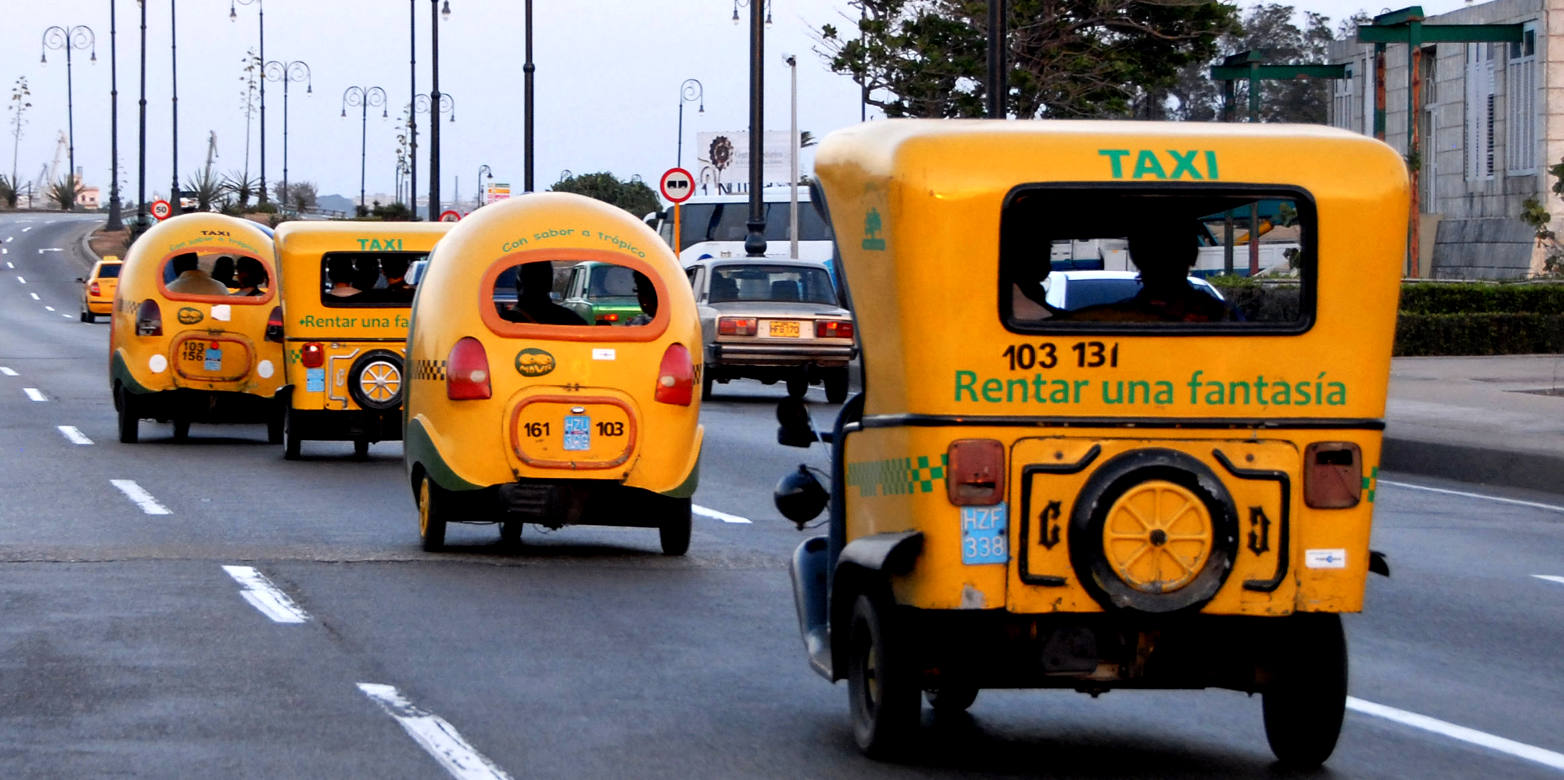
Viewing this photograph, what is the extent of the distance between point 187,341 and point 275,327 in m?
1.36

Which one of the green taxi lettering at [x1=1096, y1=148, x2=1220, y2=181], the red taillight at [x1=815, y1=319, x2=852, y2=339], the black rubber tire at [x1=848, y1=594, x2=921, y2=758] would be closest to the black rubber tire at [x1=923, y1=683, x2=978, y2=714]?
the black rubber tire at [x1=848, y1=594, x2=921, y2=758]

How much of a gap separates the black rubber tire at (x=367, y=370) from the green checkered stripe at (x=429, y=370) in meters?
4.94

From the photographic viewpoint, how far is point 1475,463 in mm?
18438

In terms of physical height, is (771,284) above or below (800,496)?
above

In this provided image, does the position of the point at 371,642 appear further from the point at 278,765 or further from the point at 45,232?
the point at 45,232

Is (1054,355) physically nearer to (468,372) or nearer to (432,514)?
(468,372)

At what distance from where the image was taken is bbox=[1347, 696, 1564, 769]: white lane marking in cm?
716

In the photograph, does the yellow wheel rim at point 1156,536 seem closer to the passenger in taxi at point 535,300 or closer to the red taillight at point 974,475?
the red taillight at point 974,475

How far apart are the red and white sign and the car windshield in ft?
27.6

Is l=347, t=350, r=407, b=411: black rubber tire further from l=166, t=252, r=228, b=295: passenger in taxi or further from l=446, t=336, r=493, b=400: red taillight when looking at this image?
l=446, t=336, r=493, b=400: red taillight

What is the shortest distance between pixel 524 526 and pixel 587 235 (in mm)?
2628

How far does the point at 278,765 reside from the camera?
6.74 meters

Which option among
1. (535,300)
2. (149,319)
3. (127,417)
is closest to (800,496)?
(535,300)

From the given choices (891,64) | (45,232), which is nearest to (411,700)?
(891,64)
